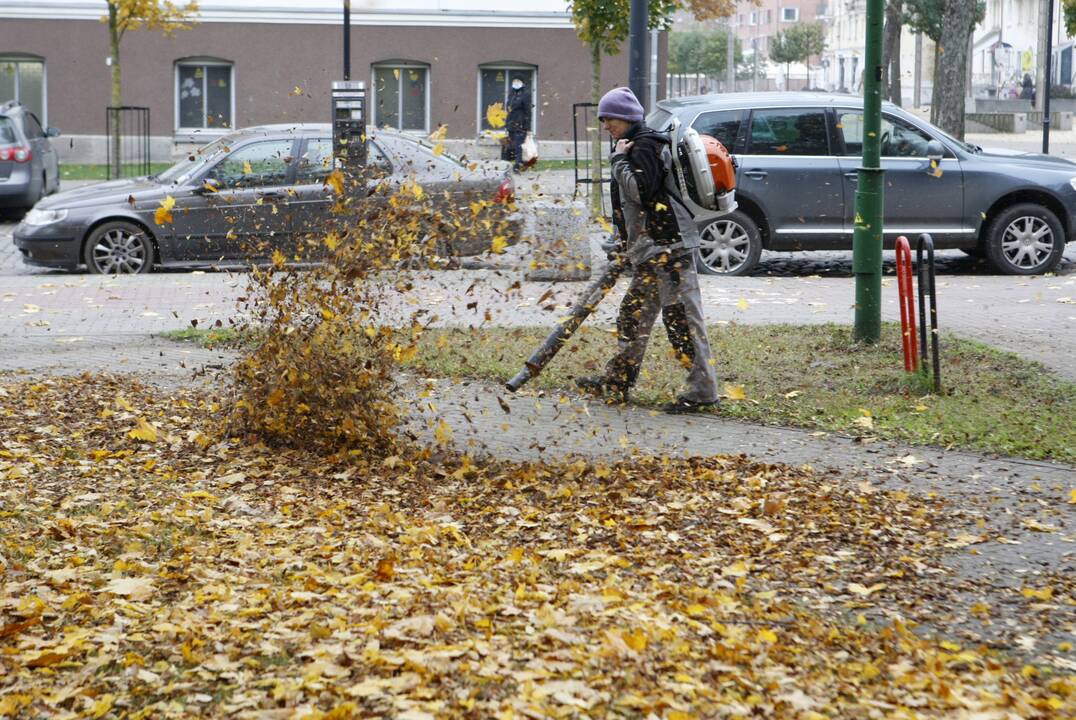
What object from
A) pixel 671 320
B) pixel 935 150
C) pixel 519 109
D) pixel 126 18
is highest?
pixel 126 18

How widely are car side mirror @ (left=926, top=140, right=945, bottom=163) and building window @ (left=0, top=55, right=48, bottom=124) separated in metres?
23.2

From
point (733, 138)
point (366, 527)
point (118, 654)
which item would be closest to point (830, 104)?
point (733, 138)

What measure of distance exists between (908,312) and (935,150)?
589cm

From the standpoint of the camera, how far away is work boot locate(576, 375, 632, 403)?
8.77 metres

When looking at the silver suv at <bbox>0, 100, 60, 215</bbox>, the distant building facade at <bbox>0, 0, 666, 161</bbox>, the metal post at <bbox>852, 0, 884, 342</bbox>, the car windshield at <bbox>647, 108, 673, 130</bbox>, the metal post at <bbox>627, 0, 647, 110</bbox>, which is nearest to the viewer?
the metal post at <bbox>852, 0, 884, 342</bbox>

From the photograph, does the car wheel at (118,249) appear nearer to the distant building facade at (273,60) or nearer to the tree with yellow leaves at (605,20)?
the tree with yellow leaves at (605,20)

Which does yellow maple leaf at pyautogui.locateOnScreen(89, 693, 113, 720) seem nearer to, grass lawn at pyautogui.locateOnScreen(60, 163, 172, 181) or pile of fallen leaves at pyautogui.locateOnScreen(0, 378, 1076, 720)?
pile of fallen leaves at pyautogui.locateOnScreen(0, 378, 1076, 720)

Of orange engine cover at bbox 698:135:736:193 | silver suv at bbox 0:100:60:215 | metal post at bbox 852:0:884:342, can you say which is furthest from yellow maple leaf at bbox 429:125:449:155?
silver suv at bbox 0:100:60:215

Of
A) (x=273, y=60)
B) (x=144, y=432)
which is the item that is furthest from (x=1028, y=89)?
(x=144, y=432)

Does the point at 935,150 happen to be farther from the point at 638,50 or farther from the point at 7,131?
the point at 7,131

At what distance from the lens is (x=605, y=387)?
8.80 meters

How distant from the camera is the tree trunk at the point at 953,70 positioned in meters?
24.0

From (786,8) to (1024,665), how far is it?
125712 millimetres

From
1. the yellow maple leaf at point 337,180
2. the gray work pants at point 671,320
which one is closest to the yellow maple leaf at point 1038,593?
the gray work pants at point 671,320
